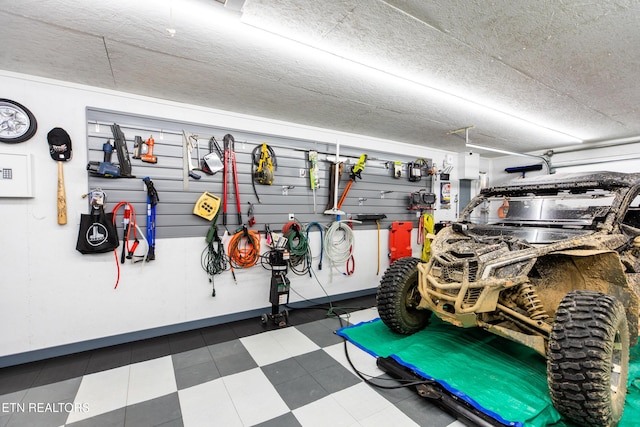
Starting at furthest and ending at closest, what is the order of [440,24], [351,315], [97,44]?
[351,315]
[97,44]
[440,24]

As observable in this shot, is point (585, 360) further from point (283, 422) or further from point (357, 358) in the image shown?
point (283, 422)

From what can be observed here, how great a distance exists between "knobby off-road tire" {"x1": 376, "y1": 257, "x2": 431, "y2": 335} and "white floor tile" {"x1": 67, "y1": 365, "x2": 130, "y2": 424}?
2.30 m

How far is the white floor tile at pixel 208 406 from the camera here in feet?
5.90

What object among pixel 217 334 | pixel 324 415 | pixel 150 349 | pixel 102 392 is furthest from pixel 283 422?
pixel 150 349

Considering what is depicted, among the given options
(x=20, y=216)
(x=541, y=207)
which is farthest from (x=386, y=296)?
(x=20, y=216)

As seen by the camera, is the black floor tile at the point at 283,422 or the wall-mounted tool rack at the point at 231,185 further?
the wall-mounted tool rack at the point at 231,185

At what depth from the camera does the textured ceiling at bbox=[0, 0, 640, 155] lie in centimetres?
165

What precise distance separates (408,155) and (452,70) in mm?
2730

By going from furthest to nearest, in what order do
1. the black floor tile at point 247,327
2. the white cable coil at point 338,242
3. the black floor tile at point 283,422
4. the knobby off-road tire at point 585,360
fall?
1. the white cable coil at point 338,242
2. the black floor tile at point 247,327
3. the black floor tile at point 283,422
4. the knobby off-road tire at point 585,360

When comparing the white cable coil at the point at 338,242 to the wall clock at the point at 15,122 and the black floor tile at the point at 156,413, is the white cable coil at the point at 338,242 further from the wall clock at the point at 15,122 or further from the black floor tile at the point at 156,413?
the wall clock at the point at 15,122

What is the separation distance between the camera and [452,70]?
2379 mm

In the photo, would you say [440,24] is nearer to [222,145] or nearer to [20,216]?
[222,145]

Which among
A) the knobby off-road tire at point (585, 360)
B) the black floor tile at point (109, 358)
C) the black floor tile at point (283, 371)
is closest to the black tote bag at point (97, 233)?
the black floor tile at point (109, 358)

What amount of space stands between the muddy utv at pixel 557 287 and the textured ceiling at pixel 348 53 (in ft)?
3.45
